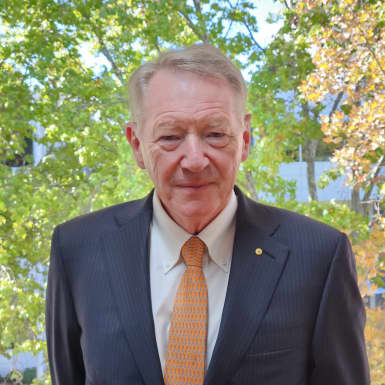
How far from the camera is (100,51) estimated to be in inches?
204

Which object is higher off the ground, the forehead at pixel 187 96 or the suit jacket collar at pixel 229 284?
the forehead at pixel 187 96

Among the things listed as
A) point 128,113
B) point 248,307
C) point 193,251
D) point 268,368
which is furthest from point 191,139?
point 128,113

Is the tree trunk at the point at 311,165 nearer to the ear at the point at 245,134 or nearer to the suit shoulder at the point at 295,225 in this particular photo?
the suit shoulder at the point at 295,225

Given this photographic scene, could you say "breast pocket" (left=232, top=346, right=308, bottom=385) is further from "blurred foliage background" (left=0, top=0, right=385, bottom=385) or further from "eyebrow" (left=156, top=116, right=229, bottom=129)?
"blurred foliage background" (left=0, top=0, right=385, bottom=385)

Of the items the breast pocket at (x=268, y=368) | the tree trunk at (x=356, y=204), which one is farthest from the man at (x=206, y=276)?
the tree trunk at (x=356, y=204)

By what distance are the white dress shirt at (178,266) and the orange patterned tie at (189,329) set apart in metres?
0.02

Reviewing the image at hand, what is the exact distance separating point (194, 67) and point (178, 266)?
50 cm

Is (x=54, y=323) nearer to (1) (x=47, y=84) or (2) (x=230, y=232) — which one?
(2) (x=230, y=232)

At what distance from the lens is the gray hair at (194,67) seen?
45.6 inches

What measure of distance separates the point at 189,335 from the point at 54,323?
42 centimetres

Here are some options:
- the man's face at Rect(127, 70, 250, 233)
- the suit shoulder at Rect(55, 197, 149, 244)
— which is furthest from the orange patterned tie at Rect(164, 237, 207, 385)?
the suit shoulder at Rect(55, 197, 149, 244)

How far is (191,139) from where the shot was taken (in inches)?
44.3

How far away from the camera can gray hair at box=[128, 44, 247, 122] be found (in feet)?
3.80

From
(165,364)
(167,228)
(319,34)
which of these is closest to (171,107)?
(167,228)
